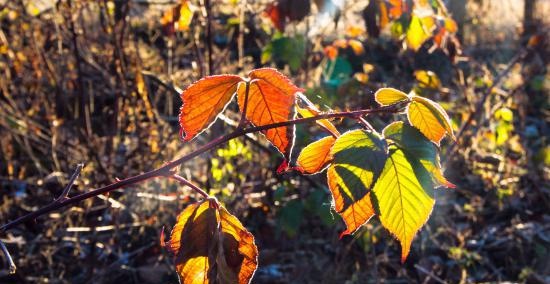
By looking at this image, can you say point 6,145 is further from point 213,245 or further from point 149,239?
point 213,245

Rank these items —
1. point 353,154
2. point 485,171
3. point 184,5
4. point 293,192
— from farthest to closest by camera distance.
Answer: point 485,171, point 293,192, point 184,5, point 353,154

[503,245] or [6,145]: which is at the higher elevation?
[6,145]

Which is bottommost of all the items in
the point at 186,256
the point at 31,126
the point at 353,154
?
the point at 31,126

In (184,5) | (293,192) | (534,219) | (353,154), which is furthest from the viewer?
(534,219)

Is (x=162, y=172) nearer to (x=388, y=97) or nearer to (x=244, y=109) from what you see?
(x=244, y=109)

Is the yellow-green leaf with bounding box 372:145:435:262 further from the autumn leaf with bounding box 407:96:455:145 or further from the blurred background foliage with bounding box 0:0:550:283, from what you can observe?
the blurred background foliage with bounding box 0:0:550:283

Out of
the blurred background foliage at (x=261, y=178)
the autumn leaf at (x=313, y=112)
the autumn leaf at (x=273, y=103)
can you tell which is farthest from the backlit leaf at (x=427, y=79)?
the autumn leaf at (x=273, y=103)

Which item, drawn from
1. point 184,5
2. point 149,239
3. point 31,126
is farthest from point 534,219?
point 31,126

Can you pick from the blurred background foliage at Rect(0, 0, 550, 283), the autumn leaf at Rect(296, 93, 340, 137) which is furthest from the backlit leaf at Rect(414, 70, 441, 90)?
the autumn leaf at Rect(296, 93, 340, 137)
